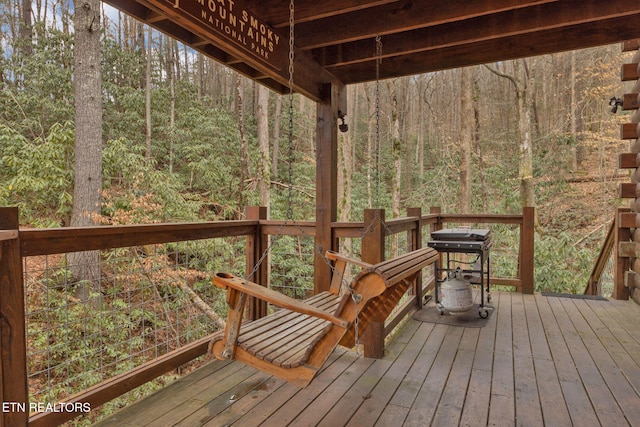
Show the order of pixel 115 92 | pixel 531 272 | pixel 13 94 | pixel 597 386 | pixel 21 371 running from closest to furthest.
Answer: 1. pixel 21 371
2. pixel 597 386
3. pixel 531 272
4. pixel 13 94
5. pixel 115 92

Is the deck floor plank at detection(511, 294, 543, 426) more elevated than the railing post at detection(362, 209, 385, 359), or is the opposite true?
the railing post at detection(362, 209, 385, 359)

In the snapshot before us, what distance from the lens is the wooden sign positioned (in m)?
2.08

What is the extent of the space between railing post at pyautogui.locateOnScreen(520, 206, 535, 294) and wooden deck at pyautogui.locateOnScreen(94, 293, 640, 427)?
156 centimetres

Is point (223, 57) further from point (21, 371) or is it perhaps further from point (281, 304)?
point (21, 371)

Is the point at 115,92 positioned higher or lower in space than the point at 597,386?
higher

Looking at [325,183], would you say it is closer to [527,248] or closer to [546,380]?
[546,380]

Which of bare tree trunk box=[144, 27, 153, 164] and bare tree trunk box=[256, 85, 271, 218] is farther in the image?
bare tree trunk box=[144, 27, 153, 164]

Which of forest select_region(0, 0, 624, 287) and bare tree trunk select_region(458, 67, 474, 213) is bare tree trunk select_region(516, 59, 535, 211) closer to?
forest select_region(0, 0, 624, 287)

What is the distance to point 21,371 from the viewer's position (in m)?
1.75

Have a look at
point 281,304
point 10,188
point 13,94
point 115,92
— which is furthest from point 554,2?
point 115,92

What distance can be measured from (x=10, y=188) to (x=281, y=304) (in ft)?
24.7

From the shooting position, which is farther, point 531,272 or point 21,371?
point 531,272

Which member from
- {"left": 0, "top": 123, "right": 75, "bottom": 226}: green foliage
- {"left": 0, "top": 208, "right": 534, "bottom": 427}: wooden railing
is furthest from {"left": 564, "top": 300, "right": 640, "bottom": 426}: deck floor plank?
{"left": 0, "top": 123, "right": 75, "bottom": 226}: green foliage

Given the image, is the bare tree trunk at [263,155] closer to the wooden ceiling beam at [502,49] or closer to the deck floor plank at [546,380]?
the wooden ceiling beam at [502,49]
